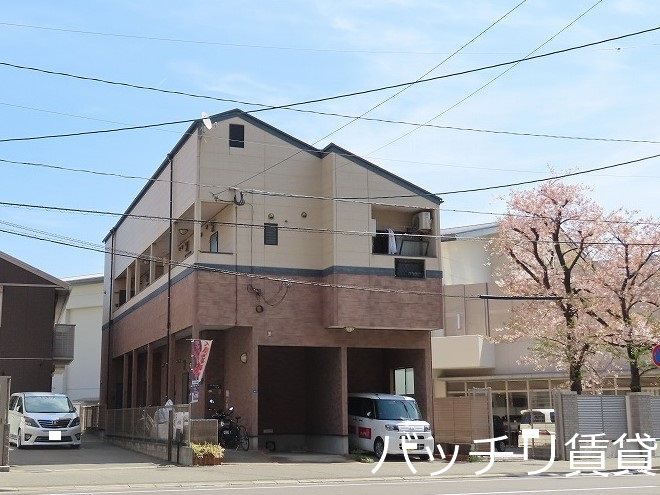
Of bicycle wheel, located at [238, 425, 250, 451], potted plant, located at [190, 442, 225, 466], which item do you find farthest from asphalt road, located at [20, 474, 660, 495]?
bicycle wheel, located at [238, 425, 250, 451]

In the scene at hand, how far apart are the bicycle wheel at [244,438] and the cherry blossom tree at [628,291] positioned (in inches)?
514

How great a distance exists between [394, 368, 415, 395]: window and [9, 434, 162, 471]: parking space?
9.65m

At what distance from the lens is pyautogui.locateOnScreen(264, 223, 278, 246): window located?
26.4 metres

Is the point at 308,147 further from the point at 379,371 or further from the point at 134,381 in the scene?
the point at 134,381

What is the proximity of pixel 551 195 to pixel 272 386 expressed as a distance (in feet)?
40.7

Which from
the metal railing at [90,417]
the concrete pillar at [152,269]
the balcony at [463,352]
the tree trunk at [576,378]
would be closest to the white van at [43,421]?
the concrete pillar at [152,269]

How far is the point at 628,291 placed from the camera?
1169 inches

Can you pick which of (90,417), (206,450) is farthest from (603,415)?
(90,417)

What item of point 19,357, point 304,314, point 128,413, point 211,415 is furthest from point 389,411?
point 19,357

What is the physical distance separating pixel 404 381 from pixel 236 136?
1060cm

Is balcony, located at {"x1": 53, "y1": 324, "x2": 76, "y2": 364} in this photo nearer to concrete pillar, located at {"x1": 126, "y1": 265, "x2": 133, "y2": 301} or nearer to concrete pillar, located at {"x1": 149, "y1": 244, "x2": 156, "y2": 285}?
concrete pillar, located at {"x1": 126, "y1": 265, "x2": 133, "y2": 301}

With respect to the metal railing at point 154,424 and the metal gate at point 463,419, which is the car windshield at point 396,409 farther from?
the metal railing at point 154,424

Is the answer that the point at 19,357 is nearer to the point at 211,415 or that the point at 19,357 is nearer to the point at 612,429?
the point at 211,415

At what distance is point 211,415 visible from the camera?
27.1 meters
